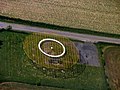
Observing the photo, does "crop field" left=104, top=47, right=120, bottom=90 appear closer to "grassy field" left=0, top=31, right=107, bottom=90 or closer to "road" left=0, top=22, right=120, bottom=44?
"grassy field" left=0, top=31, right=107, bottom=90

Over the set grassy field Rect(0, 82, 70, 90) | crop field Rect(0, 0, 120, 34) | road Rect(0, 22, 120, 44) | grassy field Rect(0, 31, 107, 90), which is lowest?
grassy field Rect(0, 82, 70, 90)

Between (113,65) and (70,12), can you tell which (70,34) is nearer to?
(70,12)

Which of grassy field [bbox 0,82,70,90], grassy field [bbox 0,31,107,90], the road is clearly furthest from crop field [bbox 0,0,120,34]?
grassy field [bbox 0,82,70,90]

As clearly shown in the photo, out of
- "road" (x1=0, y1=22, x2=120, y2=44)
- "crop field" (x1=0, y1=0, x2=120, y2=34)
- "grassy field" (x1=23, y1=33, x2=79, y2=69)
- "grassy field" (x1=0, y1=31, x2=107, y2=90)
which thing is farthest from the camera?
"crop field" (x1=0, y1=0, x2=120, y2=34)

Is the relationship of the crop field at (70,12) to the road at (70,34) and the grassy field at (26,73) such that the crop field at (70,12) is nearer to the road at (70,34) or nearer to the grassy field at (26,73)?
the road at (70,34)

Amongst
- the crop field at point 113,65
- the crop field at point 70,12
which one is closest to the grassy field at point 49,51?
the crop field at point 70,12

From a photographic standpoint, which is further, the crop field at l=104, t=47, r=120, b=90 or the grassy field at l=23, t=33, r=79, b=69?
the crop field at l=104, t=47, r=120, b=90

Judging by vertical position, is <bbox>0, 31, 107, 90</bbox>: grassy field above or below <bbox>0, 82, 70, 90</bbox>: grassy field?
above

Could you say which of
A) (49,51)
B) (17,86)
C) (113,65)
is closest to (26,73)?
(17,86)
